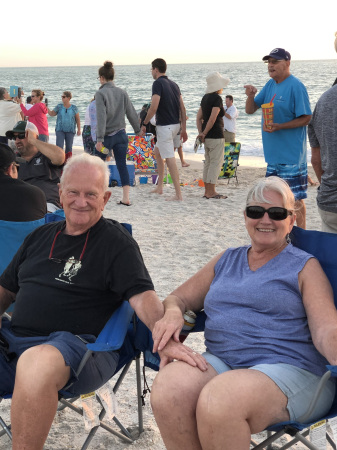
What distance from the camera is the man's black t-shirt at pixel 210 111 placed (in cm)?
802

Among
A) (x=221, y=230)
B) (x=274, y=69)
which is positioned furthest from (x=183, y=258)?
(x=274, y=69)

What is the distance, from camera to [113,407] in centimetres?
255

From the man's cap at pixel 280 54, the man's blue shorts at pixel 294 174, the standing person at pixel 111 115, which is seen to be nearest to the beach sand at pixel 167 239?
the standing person at pixel 111 115

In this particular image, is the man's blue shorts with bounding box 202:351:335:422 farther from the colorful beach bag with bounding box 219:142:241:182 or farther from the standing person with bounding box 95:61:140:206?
the colorful beach bag with bounding box 219:142:241:182

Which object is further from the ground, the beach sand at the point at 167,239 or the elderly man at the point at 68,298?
the elderly man at the point at 68,298

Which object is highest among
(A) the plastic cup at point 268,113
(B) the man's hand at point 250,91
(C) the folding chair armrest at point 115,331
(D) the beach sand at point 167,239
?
Answer: (B) the man's hand at point 250,91

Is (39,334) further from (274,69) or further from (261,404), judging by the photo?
(274,69)

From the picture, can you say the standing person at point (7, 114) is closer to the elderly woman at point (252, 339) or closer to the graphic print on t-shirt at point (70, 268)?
the graphic print on t-shirt at point (70, 268)

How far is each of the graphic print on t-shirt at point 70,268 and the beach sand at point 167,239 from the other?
30.0 inches

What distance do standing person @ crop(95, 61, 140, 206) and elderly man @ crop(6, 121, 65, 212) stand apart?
8.09ft

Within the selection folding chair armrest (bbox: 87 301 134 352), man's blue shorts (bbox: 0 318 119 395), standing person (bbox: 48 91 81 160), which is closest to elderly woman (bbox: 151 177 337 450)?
folding chair armrest (bbox: 87 301 134 352)

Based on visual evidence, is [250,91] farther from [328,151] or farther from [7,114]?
[7,114]

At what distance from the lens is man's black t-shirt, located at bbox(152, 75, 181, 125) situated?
306 inches

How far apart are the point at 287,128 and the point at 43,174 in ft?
6.71
